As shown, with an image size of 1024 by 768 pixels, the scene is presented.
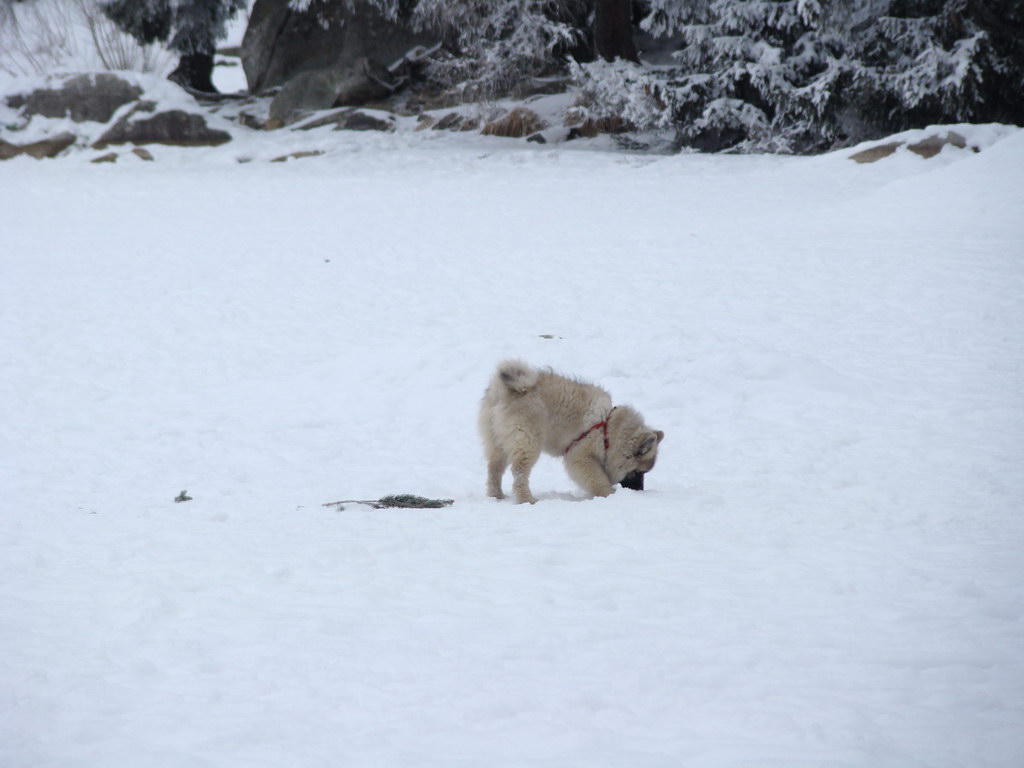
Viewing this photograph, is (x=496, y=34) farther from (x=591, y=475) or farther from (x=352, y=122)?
(x=591, y=475)

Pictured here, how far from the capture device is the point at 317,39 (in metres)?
29.9

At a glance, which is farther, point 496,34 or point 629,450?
point 496,34

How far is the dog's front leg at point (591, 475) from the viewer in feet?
24.4

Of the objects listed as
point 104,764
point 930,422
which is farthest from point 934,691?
point 930,422

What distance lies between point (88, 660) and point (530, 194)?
17743 mm

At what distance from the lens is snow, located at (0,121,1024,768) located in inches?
147

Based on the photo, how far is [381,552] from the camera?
570cm

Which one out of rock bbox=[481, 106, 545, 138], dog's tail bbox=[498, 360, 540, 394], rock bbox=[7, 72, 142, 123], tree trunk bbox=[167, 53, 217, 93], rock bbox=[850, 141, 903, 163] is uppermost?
tree trunk bbox=[167, 53, 217, 93]

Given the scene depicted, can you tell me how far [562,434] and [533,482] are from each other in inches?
53.5

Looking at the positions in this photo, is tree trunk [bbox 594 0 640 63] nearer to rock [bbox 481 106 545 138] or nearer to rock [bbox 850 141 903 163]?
rock [bbox 481 106 545 138]

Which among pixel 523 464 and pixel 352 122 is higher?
pixel 352 122

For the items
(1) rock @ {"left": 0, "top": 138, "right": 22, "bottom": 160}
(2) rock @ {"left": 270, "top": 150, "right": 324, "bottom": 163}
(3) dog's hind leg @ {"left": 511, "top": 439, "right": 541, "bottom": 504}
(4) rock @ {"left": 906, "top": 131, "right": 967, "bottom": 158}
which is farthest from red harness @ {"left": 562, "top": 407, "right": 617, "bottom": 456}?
(1) rock @ {"left": 0, "top": 138, "right": 22, "bottom": 160}

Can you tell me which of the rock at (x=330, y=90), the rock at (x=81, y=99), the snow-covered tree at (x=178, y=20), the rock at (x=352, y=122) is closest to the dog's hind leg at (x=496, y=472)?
the rock at (x=352, y=122)

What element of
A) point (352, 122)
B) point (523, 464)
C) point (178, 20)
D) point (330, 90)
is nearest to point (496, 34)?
point (352, 122)
